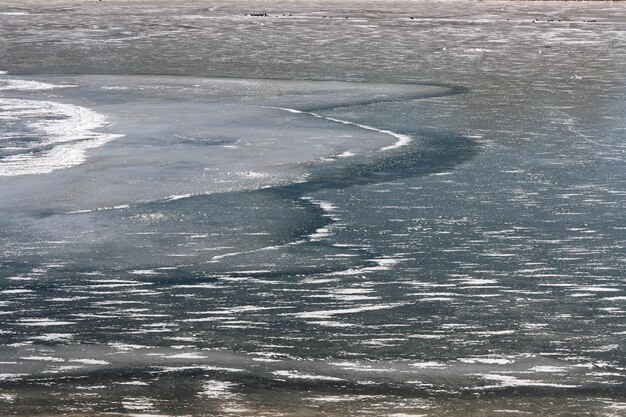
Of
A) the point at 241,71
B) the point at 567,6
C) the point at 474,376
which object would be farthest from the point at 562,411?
the point at 567,6

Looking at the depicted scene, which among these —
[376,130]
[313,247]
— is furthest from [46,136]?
[313,247]

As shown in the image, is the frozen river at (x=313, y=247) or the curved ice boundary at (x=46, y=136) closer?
the frozen river at (x=313, y=247)

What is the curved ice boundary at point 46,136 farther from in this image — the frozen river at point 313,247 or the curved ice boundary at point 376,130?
the curved ice boundary at point 376,130

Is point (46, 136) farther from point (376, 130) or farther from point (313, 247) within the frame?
point (313, 247)

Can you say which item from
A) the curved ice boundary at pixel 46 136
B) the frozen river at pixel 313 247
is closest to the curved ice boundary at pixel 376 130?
the frozen river at pixel 313 247

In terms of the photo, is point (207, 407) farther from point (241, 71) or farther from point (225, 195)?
point (241, 71)

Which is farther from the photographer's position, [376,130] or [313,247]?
[376,130]
